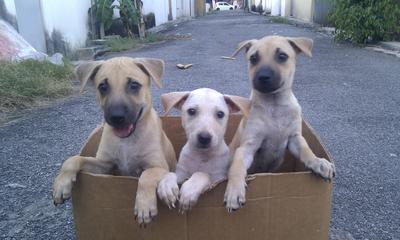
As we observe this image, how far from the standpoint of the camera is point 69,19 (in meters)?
10.9

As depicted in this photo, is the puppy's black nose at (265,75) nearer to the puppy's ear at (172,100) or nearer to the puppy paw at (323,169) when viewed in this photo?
the puppy's ear at (172,100)

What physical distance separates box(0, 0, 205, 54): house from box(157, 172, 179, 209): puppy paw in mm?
7259

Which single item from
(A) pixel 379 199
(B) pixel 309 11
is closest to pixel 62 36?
(A) pixel 379 199

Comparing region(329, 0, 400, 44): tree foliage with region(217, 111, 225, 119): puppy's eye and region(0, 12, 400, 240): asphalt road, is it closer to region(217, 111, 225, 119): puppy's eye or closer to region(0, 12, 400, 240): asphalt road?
region(0, 12, 400, 240): asphalt road

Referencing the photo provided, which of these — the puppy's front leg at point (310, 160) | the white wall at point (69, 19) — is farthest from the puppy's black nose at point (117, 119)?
the white wall at point (69, 19)

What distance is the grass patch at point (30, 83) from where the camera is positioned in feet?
19.5

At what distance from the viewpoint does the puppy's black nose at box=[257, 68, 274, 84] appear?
2.94m

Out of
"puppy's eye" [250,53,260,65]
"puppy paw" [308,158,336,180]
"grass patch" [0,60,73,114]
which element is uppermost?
"puppy's eye" [250,53,260,65]

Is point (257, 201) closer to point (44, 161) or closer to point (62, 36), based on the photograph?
point (44, 161)

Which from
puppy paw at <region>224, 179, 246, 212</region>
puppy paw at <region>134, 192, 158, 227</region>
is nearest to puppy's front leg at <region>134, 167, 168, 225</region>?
puppy paw at <region>134, 192, 158, 227</region>

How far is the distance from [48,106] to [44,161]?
218 centimetres

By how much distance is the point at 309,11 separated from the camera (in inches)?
818

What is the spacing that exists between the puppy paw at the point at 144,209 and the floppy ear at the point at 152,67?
90 cm

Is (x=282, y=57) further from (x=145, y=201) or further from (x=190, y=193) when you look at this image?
(x=145, y=201)
